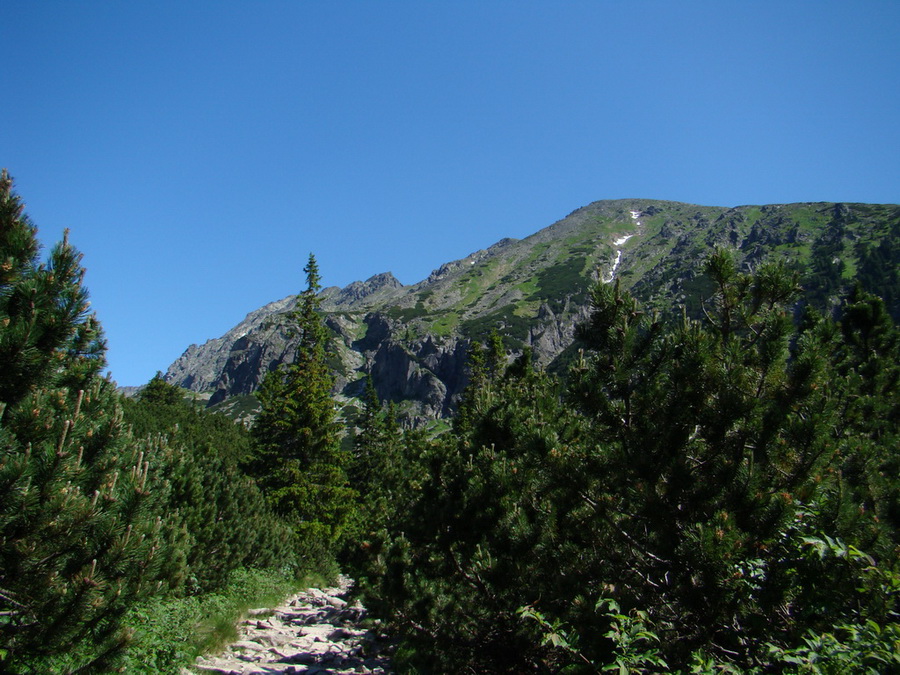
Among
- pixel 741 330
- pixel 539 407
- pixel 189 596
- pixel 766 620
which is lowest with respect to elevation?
pixel 189 596

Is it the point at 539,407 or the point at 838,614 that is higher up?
the point at 539,407

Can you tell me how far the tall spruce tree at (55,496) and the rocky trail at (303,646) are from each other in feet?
15.4

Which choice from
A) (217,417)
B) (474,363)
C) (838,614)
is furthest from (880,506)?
(217,417)

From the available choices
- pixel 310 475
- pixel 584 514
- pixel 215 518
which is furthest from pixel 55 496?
pixel 310 475

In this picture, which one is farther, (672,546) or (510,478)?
(510,478)

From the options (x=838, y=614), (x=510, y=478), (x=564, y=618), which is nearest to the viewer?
(x=838, y=614)

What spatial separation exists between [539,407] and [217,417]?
41.2 meters

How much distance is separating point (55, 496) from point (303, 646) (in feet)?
30.5

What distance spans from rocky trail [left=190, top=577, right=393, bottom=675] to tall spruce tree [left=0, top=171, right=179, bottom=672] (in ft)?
15.4

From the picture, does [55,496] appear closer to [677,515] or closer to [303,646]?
[677,515]

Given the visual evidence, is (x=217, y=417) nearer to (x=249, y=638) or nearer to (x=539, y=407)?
(x=249, y=638)

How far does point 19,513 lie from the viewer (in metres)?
4.05

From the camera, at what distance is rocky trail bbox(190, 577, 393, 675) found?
959 centimetres

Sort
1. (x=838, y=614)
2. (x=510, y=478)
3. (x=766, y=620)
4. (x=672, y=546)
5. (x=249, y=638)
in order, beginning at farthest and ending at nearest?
(x=249, y=638), (x=510, y=478), (x=672, y=546), (x=766, y=620), (x=838, y=614)
